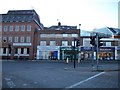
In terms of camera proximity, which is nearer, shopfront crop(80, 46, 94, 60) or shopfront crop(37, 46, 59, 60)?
shopfront crop(80, 46, 94, 60)

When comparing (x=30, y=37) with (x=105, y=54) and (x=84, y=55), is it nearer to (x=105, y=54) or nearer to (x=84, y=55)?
(x=84, y=55)

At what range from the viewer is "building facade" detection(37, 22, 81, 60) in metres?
63.9

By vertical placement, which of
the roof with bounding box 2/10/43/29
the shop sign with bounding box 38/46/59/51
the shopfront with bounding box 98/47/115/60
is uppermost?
the roof with bounding box 2/10/43/29

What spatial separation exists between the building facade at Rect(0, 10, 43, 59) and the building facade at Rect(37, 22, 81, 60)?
2.07m

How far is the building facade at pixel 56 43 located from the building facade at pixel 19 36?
2065mm

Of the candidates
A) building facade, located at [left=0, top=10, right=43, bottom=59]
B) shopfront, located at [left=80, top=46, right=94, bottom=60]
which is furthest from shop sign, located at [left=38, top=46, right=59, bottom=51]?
shopfront, located at [left=80, top=46, right=94, bottom=60]

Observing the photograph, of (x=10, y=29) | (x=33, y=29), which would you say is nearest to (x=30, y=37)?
(x=33, y=29)

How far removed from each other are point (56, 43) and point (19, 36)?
10.8m

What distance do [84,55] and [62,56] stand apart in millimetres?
6005

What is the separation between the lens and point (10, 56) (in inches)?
2576

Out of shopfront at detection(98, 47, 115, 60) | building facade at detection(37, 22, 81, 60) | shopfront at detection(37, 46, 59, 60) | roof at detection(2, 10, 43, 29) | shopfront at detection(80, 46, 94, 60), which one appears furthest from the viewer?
roof at detection(2, 10, 43, 29)

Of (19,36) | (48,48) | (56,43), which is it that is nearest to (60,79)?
(56,43)

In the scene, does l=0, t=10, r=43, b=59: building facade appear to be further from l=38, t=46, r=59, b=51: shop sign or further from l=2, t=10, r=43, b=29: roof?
l=38, t=46, r=59, b=51: shop sign

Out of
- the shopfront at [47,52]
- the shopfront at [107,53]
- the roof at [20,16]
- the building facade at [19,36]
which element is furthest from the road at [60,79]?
the roof at [20,16]
